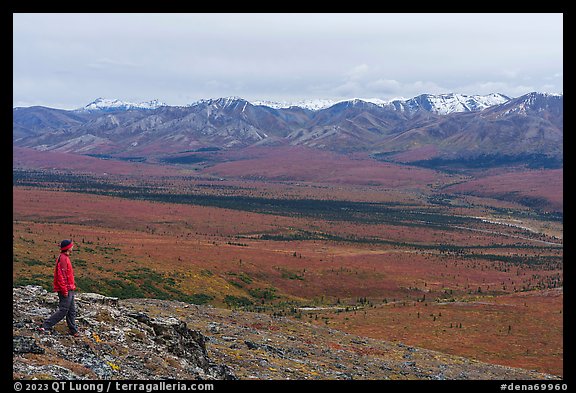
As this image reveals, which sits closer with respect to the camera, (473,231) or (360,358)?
(360,358)

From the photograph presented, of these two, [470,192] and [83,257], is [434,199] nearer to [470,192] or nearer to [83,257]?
[470,192]

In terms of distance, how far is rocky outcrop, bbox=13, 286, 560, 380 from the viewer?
38.4ft

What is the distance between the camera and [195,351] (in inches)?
601

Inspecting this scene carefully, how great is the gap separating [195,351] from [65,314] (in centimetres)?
443

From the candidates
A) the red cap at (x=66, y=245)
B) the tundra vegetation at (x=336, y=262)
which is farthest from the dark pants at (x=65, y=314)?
the tundra vegetation at (x=336, y=262)

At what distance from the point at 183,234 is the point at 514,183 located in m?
150

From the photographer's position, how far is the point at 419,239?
310 ft

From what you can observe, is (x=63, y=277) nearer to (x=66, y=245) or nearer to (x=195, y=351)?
(x=66, y=245)

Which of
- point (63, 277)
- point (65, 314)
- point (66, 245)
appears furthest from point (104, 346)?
point (66, 245)

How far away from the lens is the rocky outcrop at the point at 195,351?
11695mm

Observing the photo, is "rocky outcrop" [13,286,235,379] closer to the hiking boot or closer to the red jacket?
the hiking boot

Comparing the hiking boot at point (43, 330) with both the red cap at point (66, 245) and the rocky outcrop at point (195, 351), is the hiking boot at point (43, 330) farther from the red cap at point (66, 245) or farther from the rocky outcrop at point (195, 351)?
the red cap at point (66, 245)
